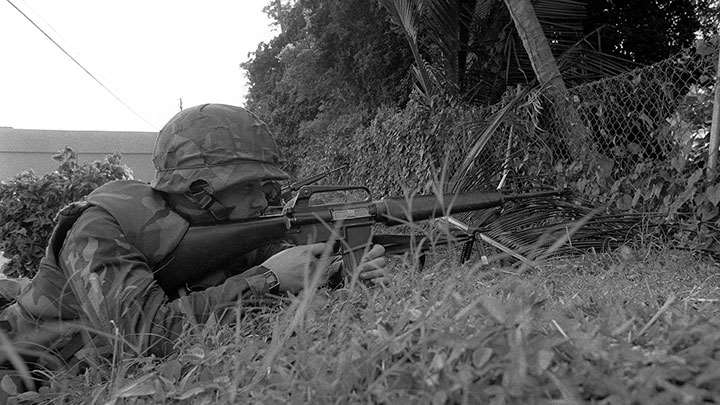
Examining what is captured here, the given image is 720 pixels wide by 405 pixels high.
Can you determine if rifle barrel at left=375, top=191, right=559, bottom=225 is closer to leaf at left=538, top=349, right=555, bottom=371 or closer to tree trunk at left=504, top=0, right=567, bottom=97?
leaf at left=538, top=349, right=555, bottom=371

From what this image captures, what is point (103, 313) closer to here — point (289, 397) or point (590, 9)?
point (289, 397)

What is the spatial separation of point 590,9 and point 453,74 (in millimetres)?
2538

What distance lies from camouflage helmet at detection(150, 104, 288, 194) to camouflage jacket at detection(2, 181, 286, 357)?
163 mm

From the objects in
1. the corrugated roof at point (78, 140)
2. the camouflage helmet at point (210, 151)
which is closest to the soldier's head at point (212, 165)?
the camouflage helmet at point (210, 151)

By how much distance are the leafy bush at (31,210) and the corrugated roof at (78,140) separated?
2718 centimetres

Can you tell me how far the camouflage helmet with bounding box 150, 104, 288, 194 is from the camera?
2.10 m

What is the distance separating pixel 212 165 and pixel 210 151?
6cm

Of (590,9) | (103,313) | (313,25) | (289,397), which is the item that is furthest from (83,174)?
(313,25)

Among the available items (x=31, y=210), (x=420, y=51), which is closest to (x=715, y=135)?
(x=31, y=210)

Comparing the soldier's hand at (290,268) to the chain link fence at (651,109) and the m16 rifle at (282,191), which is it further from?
the chain link fence at (651,109)

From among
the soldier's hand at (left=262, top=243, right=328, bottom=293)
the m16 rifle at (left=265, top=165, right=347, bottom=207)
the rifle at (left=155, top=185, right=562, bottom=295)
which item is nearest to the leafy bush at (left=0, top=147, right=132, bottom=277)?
the m16 rifle at (left=265, top=165, right=347, bottom=207)

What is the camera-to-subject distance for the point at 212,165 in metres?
2.11

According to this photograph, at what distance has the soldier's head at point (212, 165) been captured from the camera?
2100mm

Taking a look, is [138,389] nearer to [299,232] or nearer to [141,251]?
[141,251]
